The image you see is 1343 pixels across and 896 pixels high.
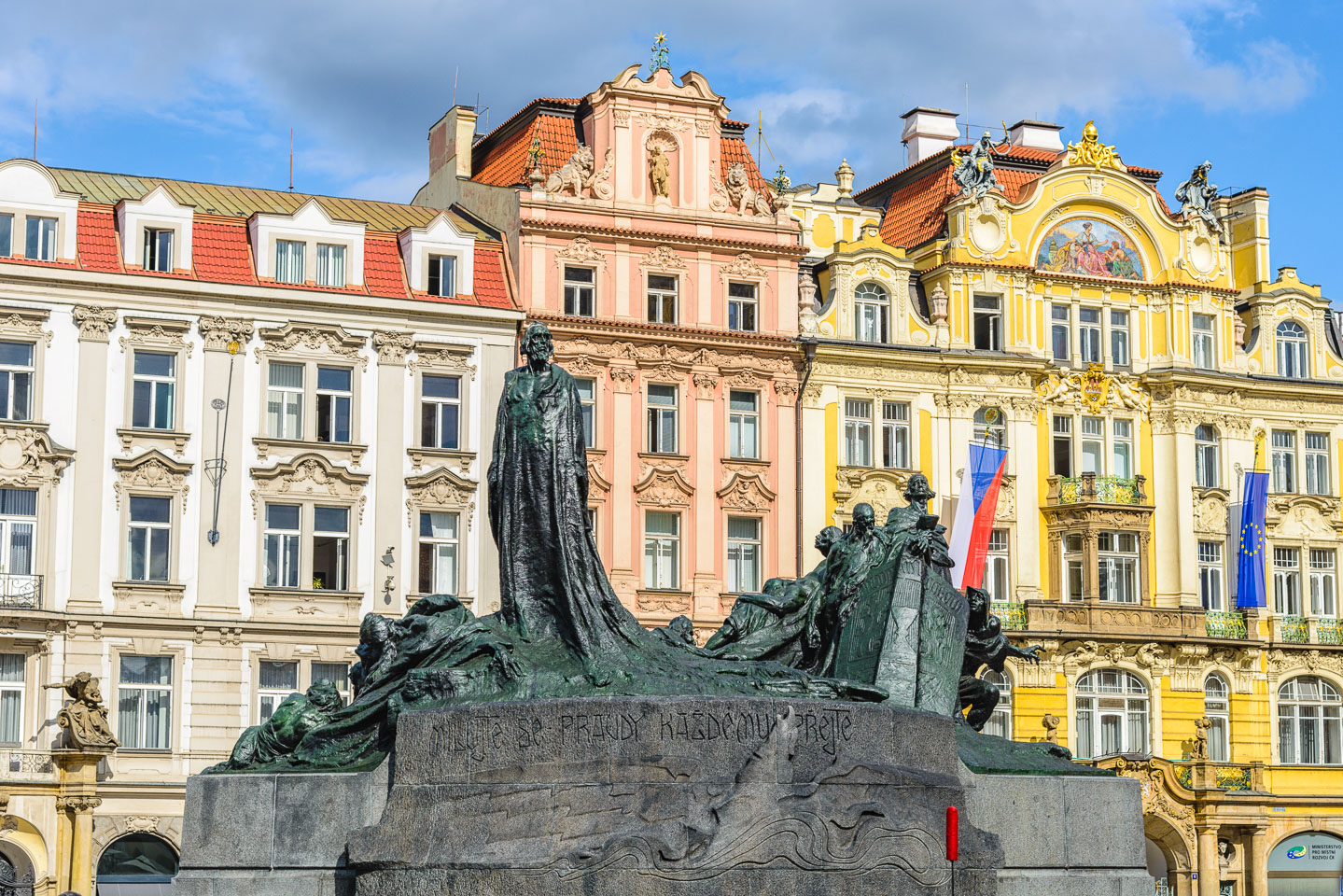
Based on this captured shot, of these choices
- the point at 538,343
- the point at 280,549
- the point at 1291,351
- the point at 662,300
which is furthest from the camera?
the point at 1291,351

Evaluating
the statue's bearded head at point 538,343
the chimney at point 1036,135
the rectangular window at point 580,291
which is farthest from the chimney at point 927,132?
the statue's bearded head at point 538,343

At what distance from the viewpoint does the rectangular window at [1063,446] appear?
50469 millimetres

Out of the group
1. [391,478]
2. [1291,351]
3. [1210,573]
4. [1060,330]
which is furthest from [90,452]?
[1291,351]

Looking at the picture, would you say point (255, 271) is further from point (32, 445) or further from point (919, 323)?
point (919, 323)

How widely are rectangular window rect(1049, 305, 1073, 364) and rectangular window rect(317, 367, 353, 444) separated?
1592cm

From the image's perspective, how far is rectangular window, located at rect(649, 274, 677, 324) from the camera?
46.8 m

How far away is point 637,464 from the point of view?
4594 centimetres

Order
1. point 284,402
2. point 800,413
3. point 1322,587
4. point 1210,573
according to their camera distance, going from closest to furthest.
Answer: point 284,402, point 800,413, point 1210,573, point 1322,587

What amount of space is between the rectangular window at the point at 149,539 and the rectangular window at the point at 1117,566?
1951cm

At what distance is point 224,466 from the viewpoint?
42594 millimetres

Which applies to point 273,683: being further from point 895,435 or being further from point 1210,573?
point 1210,573

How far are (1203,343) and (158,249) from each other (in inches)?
919

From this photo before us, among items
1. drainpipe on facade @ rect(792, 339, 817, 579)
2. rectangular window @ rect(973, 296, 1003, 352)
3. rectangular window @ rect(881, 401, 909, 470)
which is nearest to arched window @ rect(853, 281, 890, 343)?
rectangular window @ rect(881, 401, 909, 470)

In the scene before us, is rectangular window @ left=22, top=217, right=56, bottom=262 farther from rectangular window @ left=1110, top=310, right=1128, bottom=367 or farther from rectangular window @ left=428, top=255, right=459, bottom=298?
rectangular window @ left=1110, top=310, right=1128, bottom=367
